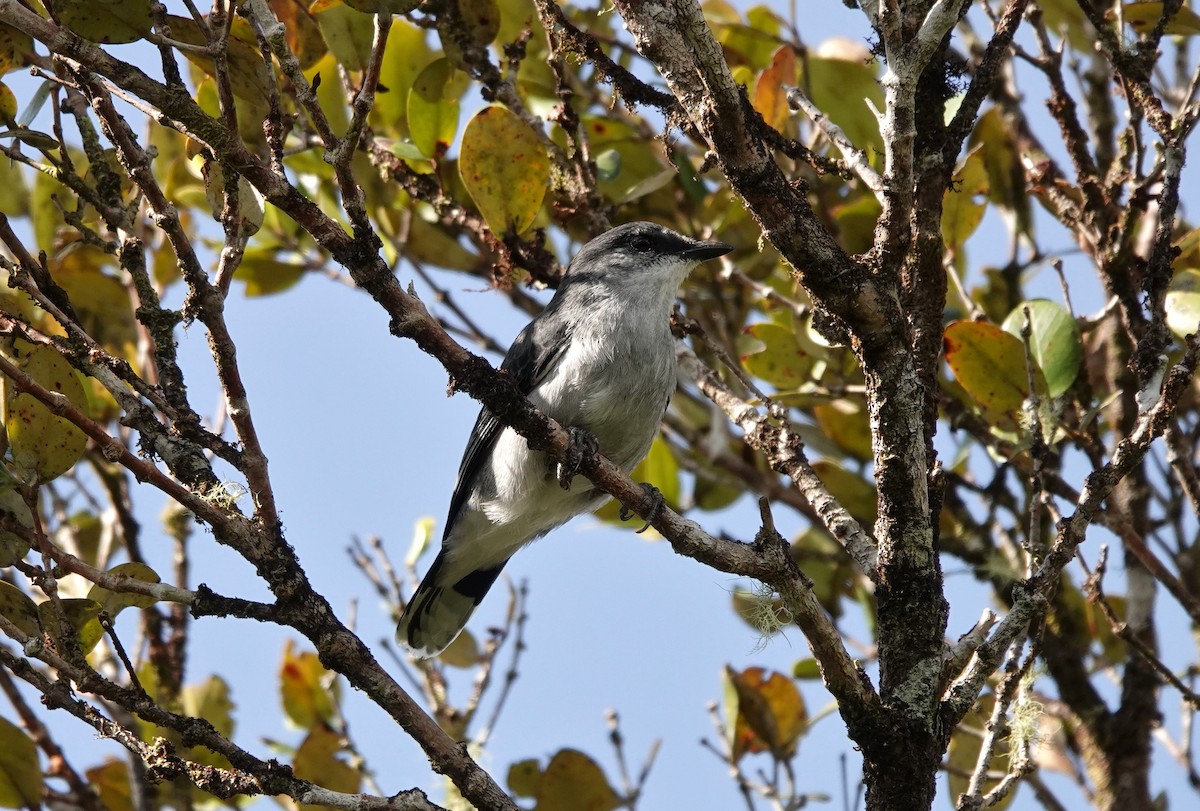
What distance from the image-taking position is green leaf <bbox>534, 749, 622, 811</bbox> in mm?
4184

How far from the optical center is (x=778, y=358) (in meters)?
4.47

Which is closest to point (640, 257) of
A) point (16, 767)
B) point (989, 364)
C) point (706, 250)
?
point (706, 250)

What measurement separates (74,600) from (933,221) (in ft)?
7.75

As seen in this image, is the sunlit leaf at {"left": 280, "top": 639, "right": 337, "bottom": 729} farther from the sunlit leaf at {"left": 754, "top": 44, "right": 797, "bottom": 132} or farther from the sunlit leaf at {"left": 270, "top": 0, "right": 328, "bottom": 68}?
the sunlit leaf at {"left": 754, "top": 44, "right": 797, "bottom": 132}

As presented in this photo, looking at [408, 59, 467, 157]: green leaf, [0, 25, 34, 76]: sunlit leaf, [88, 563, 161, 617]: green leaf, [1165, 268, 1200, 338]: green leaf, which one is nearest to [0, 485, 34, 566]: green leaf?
[88, 563, 161, 617]: green leaf

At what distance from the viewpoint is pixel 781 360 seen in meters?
4.48

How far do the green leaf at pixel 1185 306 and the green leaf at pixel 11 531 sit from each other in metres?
3.20

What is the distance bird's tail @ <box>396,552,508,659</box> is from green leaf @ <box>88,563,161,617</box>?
2114 millimetres

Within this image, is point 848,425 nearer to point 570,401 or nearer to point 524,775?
point 570,401

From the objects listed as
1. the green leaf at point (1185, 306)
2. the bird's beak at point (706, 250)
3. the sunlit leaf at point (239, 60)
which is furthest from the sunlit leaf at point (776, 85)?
the sunlit leaf at point (239, 60)

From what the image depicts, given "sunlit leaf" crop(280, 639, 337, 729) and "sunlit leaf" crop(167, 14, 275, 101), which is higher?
"sunlit leaf" crop(167, 14, 275, 101)

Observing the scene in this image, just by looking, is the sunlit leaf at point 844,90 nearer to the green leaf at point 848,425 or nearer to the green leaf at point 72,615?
the green leaf at point 848,425

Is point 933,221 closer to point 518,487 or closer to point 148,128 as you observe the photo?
point 518,487

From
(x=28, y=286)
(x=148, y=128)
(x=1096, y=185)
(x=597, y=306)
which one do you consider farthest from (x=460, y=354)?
(x=148, y=128)
